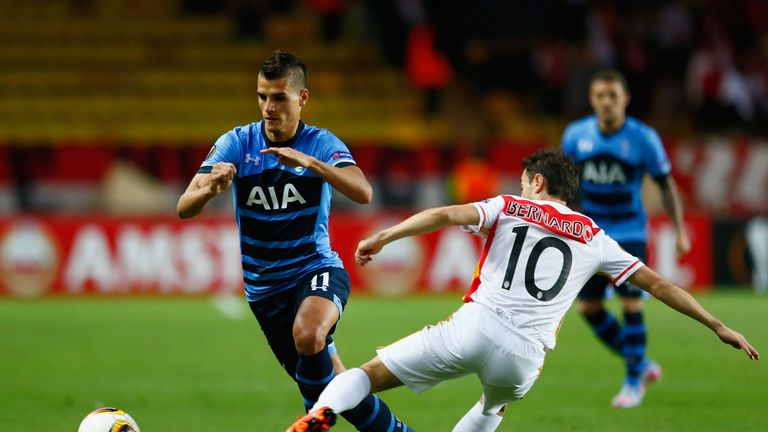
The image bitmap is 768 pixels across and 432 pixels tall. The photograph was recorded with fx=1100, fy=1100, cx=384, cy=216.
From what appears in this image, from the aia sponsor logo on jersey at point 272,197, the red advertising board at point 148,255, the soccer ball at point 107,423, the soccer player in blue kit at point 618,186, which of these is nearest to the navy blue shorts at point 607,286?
the soccer player in blue kit at point 618,186

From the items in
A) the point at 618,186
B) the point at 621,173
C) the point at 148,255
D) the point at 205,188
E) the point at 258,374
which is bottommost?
the point at 148,255

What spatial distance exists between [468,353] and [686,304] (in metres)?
1.13

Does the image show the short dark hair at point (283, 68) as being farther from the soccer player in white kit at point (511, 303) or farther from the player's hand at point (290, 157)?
the soccer player in white kit at point (511, 303)

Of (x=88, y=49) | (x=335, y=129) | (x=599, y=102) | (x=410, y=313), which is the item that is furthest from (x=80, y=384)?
(x=88, y=49)

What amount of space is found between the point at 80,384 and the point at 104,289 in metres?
7.31

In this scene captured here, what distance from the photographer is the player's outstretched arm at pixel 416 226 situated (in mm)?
5098

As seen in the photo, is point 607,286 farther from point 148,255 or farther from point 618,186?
point 148,255

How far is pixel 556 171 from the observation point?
5.70 m

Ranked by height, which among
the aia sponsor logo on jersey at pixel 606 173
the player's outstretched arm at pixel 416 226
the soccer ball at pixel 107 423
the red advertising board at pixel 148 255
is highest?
the player's outstretched arm at pixel 416 226

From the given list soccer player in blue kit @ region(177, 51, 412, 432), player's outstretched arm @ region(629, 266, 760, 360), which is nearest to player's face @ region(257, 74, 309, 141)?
soccer player in blue kit @ region(177, 51, 412, 432)

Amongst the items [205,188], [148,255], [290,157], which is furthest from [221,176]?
[148,255]

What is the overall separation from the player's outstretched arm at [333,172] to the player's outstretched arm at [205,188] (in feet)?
0.77

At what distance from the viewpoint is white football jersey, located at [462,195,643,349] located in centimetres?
546

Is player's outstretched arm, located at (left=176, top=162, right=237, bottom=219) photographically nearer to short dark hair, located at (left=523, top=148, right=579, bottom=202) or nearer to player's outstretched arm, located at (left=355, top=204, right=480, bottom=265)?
player's outstretched arm, located at (left=355, top=204, right=480, bottom=265)
